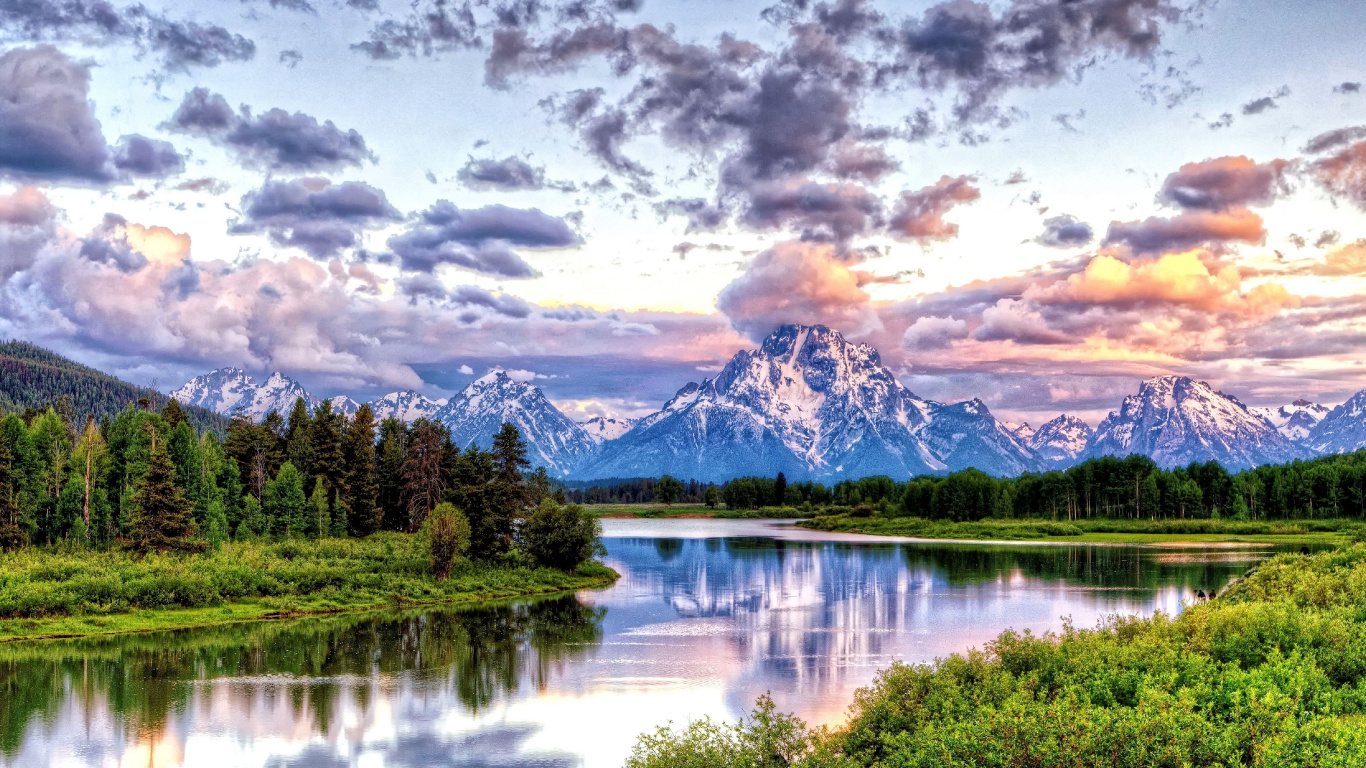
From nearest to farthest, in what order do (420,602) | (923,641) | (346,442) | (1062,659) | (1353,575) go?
(1062,659), (1353,575), (923,641), (420,602), (346,442)

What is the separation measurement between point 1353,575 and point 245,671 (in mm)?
51171

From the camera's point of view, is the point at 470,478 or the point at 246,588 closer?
the point at 246,588

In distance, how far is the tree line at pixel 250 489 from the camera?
3314 inches

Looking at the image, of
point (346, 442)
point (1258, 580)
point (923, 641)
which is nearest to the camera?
point (1258, 580)

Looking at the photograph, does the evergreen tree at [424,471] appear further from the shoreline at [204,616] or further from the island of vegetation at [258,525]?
the shoreline at [204,616]

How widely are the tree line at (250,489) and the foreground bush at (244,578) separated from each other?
3925 millimetres

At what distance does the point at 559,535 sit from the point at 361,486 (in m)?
40.4

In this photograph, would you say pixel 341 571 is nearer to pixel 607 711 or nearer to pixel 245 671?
pixel 245 671

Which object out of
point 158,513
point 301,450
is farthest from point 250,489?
point 158,513

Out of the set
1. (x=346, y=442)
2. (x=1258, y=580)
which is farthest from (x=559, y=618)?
(x=346, y=442)

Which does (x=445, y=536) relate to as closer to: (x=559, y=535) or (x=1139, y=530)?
(x=559, y=535)

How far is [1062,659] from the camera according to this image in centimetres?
2884

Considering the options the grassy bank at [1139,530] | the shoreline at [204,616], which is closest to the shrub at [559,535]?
the shoreline at [204,616]

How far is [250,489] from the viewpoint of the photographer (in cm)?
11675
